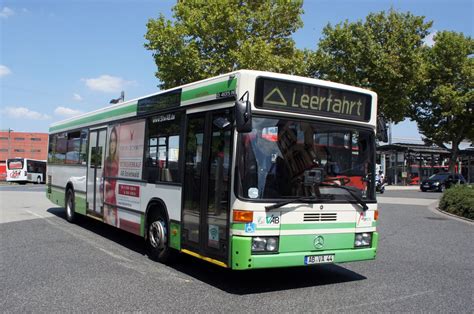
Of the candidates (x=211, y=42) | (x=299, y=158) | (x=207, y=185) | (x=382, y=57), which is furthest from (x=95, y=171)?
(x=382, y=57)

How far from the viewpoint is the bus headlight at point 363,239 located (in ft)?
22.6

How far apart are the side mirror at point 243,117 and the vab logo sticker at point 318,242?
1805 millimetres

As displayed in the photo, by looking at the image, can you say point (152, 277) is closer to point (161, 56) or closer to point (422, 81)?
point (161, 56)

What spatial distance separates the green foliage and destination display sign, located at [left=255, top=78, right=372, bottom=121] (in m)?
11.1

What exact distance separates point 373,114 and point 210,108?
8.07 feet

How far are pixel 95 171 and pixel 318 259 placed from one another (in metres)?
6.42

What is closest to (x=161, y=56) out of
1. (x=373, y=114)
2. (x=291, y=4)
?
(x=291, y=4)

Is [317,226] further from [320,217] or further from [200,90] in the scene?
[200,90]

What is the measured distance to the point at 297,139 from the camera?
644 centimetres

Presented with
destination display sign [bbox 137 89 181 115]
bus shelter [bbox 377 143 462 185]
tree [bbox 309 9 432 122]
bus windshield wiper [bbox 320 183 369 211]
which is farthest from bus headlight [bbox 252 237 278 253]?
bus shelter [bbox 377 143 462 185]

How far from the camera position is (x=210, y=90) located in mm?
6930

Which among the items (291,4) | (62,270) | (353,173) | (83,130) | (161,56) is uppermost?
(291,4)

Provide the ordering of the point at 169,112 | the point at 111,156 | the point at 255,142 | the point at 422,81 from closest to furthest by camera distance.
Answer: the point at 255,142 → the point at 169,112 → the point at 111,156 → the point at 422,81

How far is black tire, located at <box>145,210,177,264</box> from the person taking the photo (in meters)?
7.92
